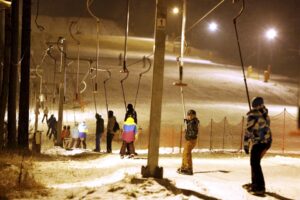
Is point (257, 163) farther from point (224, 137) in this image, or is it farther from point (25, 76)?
point (224, 137)

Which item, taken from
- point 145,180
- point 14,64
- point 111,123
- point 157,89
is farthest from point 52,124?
point 145,180

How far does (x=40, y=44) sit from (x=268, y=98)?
25290 mm

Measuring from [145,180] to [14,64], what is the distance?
32.5ft

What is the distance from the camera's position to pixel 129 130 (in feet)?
49.1

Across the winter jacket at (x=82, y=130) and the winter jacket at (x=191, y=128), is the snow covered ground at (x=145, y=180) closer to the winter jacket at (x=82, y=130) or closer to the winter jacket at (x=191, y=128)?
the winter jacket at (x=191, y=128)

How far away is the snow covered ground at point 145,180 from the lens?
9.23 meters

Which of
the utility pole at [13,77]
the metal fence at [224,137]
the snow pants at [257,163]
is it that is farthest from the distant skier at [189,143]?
the metal fence at [224,137]

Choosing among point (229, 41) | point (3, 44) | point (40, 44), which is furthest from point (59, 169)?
point (229, 41)

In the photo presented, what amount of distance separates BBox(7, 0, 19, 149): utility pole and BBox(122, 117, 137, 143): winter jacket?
546 centimetres

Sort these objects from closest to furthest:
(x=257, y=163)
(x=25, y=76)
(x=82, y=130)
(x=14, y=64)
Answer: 1. (x=257, y=163)
2. (x=14, y=64)
3. (x=25, y=76)
4. (x=82, y=130)

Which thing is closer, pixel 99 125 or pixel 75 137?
pixel 99 125

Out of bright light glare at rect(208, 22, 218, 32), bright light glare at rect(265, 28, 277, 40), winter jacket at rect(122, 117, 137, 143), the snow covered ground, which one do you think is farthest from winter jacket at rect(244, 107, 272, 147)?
bright light glare at rect(208, 22, 218, 32)

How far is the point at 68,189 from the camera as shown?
10172 mm

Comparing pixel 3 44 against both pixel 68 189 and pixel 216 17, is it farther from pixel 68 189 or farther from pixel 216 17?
pixel 216 17
